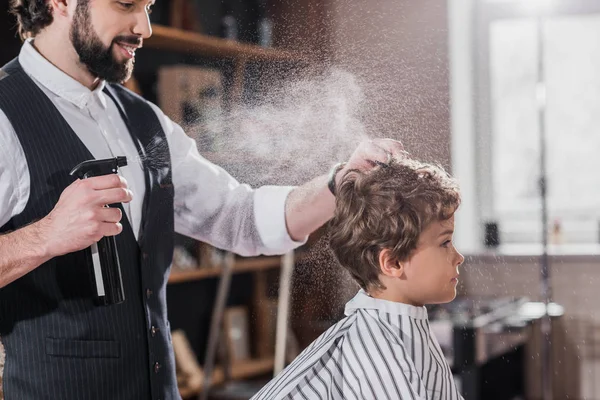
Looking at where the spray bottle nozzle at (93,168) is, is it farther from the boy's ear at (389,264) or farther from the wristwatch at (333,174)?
the boy's ear at (389,264)

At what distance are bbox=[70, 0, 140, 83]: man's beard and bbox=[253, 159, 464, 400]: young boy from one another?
0.54 meters

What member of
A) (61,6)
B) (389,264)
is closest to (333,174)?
(389,264)

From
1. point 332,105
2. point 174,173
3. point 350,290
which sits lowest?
point 350,290

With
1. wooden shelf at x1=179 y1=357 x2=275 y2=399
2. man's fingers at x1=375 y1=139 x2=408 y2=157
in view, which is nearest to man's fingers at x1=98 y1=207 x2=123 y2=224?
man's fingers at x1=375 y1=139 x2=408 y2=157

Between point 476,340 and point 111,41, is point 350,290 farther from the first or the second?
point 476,340

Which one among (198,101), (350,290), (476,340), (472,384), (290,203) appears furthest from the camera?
(472,384)

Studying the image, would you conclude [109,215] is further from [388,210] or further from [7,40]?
[7,40]

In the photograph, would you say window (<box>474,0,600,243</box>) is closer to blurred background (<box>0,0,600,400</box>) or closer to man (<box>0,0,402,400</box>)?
blurred background (<box>0,0,600,400</box>)

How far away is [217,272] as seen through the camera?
3.77 meters

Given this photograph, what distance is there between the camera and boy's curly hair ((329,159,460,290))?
4.32 ft

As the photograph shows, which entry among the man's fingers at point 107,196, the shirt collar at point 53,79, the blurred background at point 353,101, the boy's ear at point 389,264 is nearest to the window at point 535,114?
the blurred background at point 353,101

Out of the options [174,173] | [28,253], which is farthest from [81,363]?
[174,173]

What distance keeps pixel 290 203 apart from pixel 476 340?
888mm

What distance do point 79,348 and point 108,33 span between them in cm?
62
